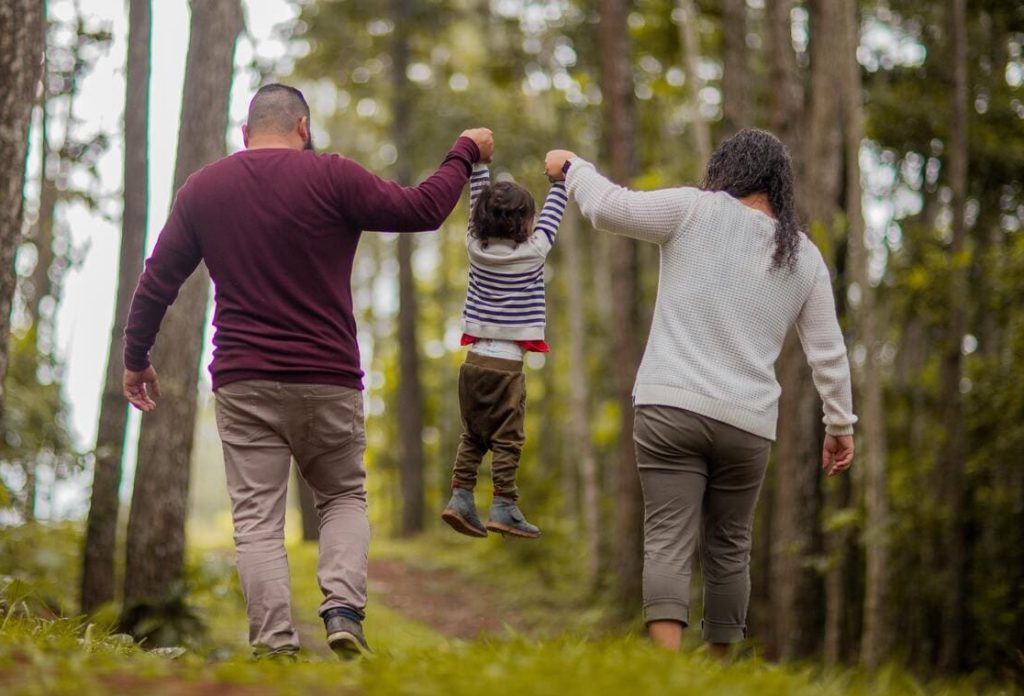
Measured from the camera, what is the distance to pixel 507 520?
518cm

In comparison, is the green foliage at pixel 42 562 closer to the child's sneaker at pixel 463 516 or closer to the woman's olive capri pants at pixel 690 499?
the child's sneaker at pixel 463 516

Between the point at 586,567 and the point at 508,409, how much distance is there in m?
13.8

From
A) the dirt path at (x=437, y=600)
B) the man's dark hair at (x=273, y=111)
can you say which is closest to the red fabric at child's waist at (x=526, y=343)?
the man's dark hair at (x=273, y=111)

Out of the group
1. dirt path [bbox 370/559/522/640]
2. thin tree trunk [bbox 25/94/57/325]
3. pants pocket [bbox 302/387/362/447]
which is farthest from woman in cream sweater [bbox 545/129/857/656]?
thin tree trunk [bbox 25/94/57/325]

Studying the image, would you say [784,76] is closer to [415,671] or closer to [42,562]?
[42,562]

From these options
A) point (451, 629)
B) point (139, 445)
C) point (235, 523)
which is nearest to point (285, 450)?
point (235, 523)

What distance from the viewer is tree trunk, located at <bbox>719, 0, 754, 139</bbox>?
1330 centimetres

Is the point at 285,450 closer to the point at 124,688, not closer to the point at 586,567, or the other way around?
the point at 124,688

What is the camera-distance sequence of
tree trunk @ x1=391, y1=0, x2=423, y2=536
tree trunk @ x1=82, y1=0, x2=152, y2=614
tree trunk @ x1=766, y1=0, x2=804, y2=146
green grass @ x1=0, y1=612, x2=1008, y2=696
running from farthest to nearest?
tree trunk @ x1=391, y1=0, x2=423, y2=536, tree trunk @ x1=766, y1=0, x2=804, y2=146, tree trunk @ x1=82, y1=0, x2=152, y2=614, green grass @ x1=0, y1=612, x2=1008, y2=696

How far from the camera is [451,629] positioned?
47.7 ft

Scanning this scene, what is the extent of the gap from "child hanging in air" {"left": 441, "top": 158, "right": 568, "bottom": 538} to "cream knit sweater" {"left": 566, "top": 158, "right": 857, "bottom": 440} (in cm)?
33

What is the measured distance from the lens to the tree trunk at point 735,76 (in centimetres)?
1330

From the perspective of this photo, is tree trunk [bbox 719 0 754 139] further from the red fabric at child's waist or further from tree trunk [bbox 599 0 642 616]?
the red fabric at child's waist

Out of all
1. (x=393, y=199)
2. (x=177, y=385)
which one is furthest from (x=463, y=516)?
(x=177, y=385)
